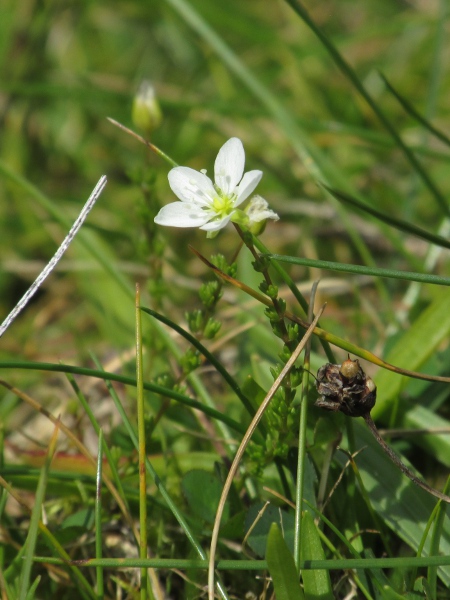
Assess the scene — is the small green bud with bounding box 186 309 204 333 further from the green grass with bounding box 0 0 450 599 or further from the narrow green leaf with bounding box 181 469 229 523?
the narrow green leaf with bounding box 181 469 229 523

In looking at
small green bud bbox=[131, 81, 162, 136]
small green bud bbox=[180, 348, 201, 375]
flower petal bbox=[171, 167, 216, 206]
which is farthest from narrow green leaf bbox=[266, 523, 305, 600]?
small green bud bbox=[131, 81, 162, 136]

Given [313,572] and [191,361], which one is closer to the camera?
[313,572]

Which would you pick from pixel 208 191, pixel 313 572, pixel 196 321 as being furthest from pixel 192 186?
pixel 313 572

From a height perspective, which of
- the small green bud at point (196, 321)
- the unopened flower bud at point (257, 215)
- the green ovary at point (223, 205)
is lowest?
the small green bud at point (196, 321)

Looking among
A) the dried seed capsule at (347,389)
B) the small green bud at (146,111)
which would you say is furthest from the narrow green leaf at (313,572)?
the small green bud at (146,111)

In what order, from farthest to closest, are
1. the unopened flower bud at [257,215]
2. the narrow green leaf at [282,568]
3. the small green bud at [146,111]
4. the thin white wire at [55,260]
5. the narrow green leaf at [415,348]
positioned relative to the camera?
1. the small green bud at [146,111]
2. the narrow green leaf at [415,348]
3. the thin white wire at [55,260]
4. the unopened flower bud at [257,215]
5. the narrow green leaf at [282,568]

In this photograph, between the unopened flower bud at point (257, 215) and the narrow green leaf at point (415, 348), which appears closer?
the unopened flower bud at point (257, 215)

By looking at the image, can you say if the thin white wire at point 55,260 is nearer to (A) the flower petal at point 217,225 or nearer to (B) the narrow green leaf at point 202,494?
(A) the flower petal at point 217,225

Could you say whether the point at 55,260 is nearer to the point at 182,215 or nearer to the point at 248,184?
the point at 182,215
